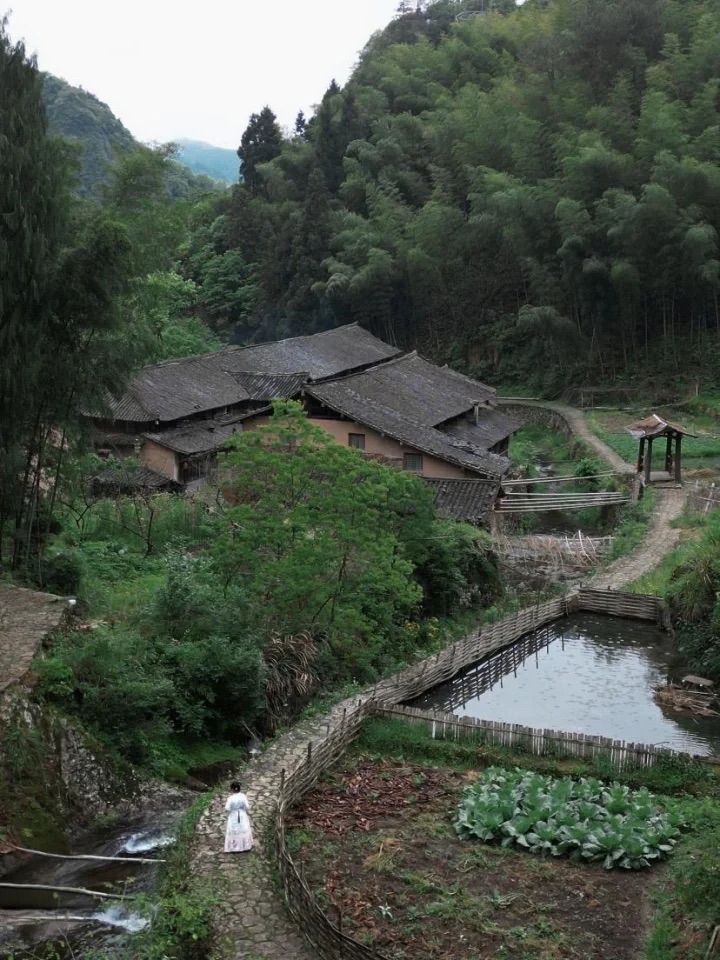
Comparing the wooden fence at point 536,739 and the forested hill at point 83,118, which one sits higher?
the forested hill at point 83,118

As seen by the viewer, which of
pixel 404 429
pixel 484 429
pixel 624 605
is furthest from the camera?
pixel 484 429

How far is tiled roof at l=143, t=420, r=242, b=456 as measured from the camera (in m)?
25.2

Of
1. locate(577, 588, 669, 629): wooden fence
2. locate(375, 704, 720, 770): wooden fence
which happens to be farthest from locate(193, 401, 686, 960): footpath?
locate(577, 588, 669, 629): wooden fence

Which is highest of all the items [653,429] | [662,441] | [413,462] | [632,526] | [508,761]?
[662,441]

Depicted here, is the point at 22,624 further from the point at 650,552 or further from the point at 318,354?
the point at 318,354

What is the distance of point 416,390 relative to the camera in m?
28.7

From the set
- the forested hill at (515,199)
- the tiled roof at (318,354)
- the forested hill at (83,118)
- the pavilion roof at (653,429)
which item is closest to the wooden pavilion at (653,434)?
the pavilion roof at (653,429)

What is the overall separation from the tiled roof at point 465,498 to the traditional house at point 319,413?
47 mm

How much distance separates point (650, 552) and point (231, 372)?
51.9 feet

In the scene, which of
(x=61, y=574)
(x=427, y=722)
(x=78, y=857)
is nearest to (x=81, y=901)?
(x=78, y=857)

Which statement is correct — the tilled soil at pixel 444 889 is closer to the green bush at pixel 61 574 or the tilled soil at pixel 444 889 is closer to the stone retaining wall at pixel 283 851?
the stone retaining wall at pixel 283 851

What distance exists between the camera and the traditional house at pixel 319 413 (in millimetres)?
23469

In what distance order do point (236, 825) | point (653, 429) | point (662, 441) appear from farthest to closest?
point (662, 441), point (653, 429), point (236, 825)

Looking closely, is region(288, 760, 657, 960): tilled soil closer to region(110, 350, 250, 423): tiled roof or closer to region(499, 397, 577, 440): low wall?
region(110, 350, 250, 423): tiled roof
